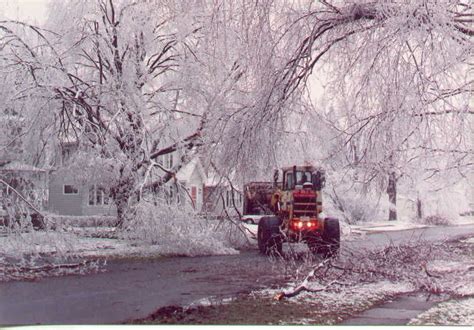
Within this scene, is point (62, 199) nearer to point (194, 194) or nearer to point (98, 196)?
point (98, 196)

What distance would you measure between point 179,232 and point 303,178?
1.07m

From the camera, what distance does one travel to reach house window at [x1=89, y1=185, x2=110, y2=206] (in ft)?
12.8

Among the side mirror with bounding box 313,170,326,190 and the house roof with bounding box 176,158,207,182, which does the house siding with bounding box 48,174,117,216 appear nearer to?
the house roof with bounding box 176,158,207,182

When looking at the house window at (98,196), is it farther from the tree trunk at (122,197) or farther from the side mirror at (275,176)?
the side mirror at (275,176)

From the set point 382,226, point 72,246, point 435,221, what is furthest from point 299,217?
point 72,246

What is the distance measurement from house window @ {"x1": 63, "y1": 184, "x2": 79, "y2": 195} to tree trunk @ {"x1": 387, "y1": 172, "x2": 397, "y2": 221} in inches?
82.8

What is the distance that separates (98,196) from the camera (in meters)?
3.95

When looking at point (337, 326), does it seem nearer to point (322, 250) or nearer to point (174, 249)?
point (322, 250)

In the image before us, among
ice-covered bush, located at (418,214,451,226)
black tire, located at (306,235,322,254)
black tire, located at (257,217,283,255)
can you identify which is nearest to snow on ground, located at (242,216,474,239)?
ice-covered bush, located at (418,214,451,226)

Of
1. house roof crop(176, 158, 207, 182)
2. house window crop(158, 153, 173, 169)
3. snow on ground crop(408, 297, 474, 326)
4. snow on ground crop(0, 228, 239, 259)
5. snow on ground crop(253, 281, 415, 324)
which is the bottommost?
snow on ground crop(408, 297, 474, 326)

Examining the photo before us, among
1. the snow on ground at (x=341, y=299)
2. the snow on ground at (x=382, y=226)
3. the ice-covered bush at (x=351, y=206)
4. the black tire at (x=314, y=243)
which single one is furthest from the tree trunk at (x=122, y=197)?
the snow on ground at (x=382, y=226)

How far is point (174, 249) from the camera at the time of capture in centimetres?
402

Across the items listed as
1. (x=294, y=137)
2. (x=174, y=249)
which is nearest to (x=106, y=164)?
(x=174, y=249)

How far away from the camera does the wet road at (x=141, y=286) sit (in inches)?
124
